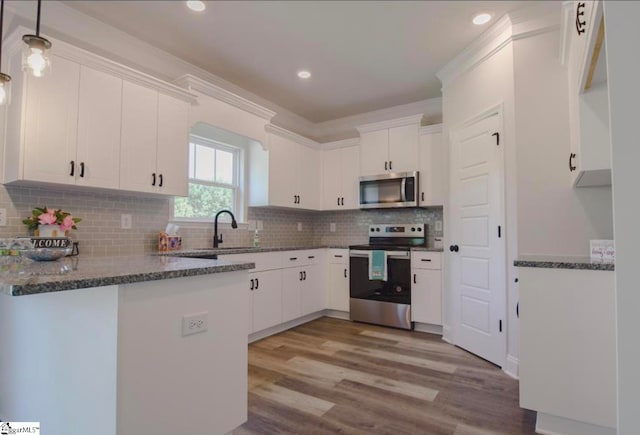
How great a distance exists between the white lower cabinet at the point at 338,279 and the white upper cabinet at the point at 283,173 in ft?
2.56

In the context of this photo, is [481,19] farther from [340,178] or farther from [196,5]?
[340,178]

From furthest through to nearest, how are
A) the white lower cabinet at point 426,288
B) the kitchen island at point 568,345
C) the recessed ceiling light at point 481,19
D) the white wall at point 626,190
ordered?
the white lower cabinet at point 426,288 → the recessed ceiling light at point 481,19 → the kitchen island at point 568,345 → the white wall at point 626,190

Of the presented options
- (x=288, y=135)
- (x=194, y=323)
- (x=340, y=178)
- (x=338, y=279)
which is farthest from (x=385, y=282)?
(x=194, y=323)

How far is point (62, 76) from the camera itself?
7.21 ft

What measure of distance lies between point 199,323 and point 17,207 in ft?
5.84

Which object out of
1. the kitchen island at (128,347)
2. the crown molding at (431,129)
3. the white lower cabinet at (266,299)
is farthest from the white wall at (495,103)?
the kitchen island at (128,347)

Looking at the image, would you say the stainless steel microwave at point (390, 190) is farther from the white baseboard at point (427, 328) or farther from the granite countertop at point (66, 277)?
the granite countertop at point (66, 277)

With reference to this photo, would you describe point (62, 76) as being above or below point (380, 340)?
above

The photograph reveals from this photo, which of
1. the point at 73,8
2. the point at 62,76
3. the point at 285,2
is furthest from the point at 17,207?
the point at 285,2

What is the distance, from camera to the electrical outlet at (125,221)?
9.04 ft

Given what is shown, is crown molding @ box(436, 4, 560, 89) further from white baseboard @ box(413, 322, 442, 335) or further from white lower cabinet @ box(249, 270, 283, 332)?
white lower cabinet @ box(249, 270, 283, 332)

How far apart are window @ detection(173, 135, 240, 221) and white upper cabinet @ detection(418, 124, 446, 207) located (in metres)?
2.22

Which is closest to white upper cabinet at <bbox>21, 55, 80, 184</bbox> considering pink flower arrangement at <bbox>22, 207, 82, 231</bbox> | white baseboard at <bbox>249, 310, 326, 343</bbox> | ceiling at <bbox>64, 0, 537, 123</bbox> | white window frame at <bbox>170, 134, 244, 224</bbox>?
pink flower arrangement at <bbox>22, 207, 82, 231</bbox>

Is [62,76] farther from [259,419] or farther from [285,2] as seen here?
[259,419]
